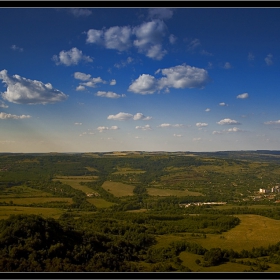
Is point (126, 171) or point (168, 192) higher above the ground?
point (126, 171)

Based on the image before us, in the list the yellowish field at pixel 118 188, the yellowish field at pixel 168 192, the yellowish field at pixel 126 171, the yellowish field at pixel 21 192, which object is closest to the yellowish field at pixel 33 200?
the yellowish field at pixel 21 192

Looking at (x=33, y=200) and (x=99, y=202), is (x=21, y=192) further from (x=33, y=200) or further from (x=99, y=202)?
(x=99, y=202)

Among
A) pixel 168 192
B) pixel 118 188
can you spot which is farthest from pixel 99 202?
pixel 168 192

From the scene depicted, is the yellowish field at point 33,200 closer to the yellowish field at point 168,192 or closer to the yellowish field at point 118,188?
the yellowish field at point 118,188

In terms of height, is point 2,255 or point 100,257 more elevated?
point 2,255

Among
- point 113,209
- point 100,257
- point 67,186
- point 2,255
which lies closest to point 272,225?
point 113,209

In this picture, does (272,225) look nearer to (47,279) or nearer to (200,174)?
(47,279)

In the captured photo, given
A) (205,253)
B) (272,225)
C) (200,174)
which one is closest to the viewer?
(205,253)

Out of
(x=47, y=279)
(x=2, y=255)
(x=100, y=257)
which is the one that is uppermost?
(x=47, y=279)

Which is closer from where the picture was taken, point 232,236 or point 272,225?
point 232,236
